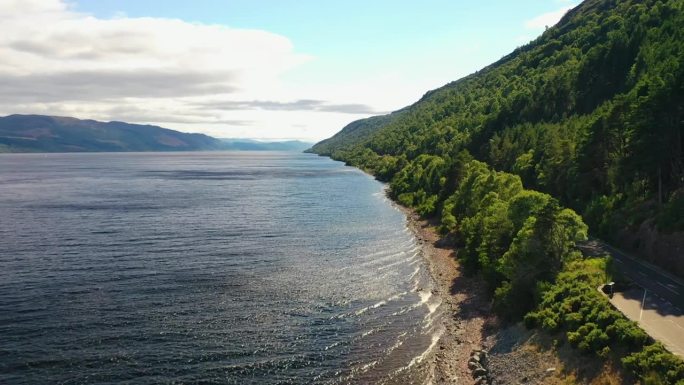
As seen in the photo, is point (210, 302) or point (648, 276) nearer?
point (648, 276)

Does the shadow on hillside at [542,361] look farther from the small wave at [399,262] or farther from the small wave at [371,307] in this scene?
the small wave at [399,262]

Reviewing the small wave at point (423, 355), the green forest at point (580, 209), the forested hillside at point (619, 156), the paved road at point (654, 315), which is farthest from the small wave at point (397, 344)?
the forested hillside at point (619, 156)

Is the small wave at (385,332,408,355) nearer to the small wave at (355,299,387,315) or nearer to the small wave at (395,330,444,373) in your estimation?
the small wave at (395,330,444,373)

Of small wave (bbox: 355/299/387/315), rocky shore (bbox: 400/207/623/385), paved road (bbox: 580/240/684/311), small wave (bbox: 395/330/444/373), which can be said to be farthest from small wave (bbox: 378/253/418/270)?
paved road (bbox: 580/240/684/311)

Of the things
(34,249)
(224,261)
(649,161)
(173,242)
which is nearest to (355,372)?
(224,261)

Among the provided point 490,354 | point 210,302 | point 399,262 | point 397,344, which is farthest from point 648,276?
point 210,302

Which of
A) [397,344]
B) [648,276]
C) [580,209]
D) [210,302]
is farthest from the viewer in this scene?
[580,209]

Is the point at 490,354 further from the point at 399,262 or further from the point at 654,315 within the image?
the point at 399,262

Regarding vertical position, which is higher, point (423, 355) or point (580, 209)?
point (580, 209)
